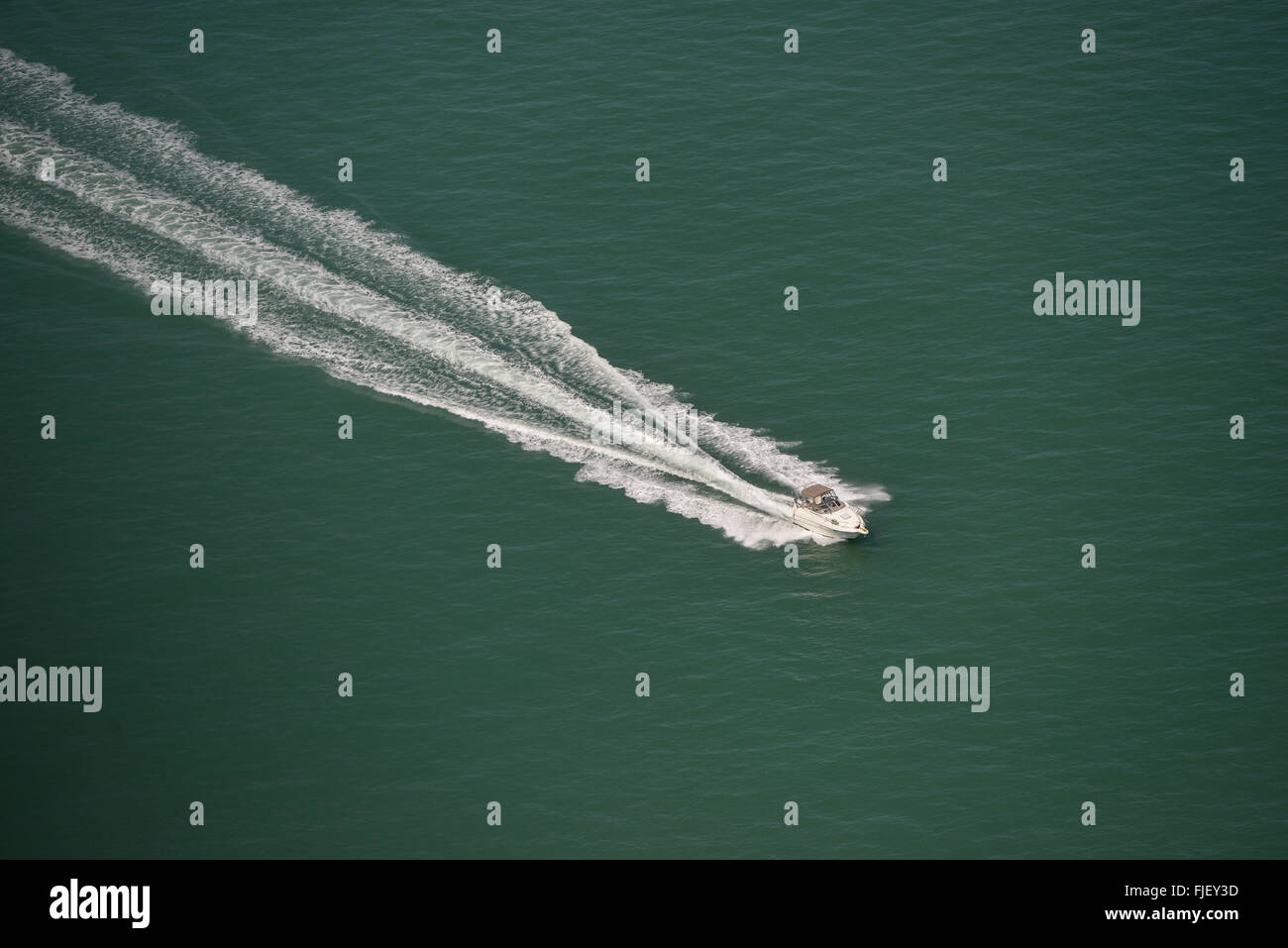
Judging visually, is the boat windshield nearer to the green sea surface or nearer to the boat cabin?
the boat cabin

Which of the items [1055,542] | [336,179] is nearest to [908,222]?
[1055,542]

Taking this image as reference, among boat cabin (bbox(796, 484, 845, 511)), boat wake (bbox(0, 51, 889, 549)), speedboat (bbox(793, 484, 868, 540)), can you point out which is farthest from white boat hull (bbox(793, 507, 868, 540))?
boat wake (bbox(0, 51, 889, 549))

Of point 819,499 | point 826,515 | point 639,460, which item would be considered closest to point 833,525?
point 826,515

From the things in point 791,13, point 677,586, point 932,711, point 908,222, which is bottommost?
point 932,711

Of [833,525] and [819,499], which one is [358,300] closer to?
[819,499]

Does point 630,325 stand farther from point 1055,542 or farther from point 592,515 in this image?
point 1055,542
